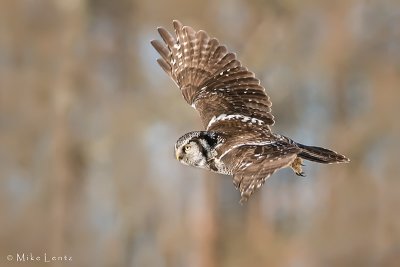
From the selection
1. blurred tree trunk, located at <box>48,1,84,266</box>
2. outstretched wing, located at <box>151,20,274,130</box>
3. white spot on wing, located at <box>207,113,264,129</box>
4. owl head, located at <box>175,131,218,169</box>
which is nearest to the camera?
owl head, located at <box>175,131,218,169</box>

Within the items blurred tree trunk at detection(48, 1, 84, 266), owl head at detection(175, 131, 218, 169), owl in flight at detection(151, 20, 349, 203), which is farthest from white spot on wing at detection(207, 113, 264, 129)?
blurred tree trunk at detection(48, 1, 84, 266)

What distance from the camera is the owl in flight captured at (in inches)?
344

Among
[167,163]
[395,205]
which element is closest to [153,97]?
[167,163]

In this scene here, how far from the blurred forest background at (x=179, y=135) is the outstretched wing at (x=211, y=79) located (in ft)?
31.7

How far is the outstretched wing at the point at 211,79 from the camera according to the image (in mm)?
10008

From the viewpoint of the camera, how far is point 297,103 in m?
22.4

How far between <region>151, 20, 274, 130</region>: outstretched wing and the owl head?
581mm

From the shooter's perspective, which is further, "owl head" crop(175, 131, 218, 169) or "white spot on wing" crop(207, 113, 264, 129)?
"white spot on wing" crop(207, 113, 264, 129)

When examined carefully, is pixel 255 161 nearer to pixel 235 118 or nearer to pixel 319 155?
pixel 319 155

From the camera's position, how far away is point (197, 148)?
9.26 m

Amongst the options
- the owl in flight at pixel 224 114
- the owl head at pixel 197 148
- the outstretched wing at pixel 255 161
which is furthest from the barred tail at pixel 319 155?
the owl head at pixel 197 148

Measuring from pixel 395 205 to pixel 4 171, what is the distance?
263 inches

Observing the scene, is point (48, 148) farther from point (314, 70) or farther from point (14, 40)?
point (314, 70)

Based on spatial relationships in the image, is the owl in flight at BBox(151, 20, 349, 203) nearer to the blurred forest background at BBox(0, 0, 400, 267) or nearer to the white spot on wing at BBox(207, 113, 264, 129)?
the white spot on wing at BBox(207, 113, 264, 129)
